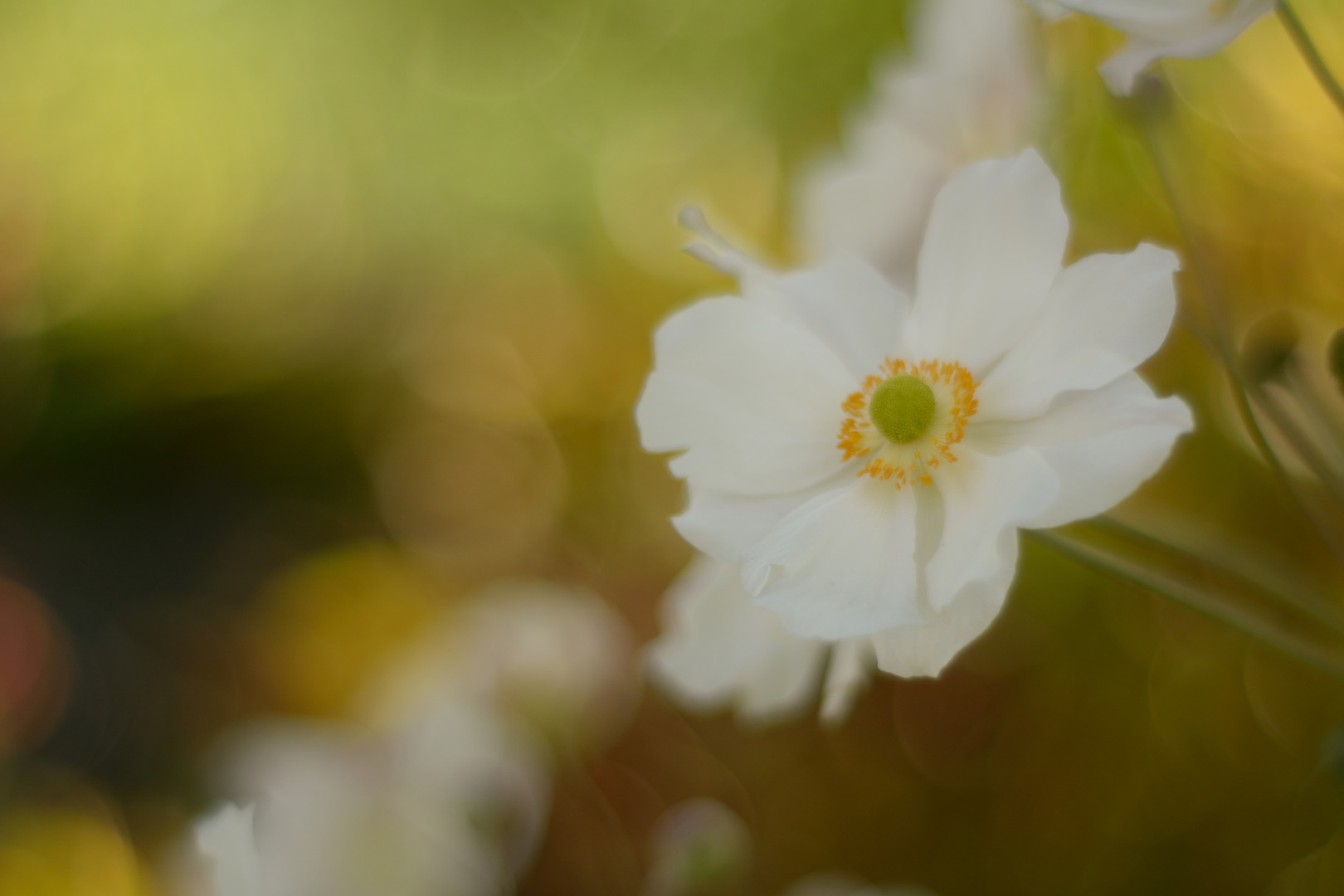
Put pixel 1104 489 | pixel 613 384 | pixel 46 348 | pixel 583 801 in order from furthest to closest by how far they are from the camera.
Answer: pixel 46 348 → pixel 613 384 → pixel 583 801 → pixel 1104 489

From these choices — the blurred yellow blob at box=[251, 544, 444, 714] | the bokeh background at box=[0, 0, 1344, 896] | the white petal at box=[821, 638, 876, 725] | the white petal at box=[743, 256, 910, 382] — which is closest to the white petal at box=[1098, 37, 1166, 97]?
the white petal at box=[743, 256, 910, 382]

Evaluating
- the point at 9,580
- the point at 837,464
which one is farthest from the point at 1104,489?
the point at 9,580

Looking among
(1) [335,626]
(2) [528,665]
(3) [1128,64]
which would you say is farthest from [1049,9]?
(1) [335,626]

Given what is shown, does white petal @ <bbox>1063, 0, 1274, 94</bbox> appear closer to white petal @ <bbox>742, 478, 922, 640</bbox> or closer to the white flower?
the white flower

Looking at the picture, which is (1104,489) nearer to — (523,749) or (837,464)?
(837,464)

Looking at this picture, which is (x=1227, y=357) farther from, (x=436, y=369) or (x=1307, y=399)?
(x=436, y=369)

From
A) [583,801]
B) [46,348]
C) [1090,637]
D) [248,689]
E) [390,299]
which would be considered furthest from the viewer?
[390,299]
